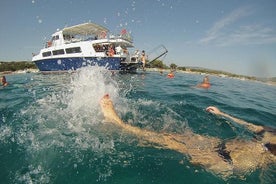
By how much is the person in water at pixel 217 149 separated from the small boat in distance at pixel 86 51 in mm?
17065

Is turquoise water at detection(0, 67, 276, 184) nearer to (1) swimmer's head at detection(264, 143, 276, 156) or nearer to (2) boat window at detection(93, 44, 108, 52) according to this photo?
(1) swimmer's head at detection(264, 143, 276, 156)

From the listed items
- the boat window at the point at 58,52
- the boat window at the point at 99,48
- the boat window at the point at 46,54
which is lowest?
the boat window at the point at 46,54

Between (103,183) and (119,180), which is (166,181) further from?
(103,183)

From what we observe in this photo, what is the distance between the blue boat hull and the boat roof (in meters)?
3.36

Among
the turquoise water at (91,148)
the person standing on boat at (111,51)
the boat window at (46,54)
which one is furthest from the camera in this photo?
the boat window at (46,54)

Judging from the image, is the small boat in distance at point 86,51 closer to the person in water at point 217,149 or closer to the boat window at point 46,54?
the boat window at point 46,54

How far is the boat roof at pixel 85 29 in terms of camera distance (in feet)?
77.2

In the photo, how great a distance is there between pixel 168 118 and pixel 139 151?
2408 millimetres

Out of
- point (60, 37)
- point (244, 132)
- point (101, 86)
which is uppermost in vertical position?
point (60, 37)

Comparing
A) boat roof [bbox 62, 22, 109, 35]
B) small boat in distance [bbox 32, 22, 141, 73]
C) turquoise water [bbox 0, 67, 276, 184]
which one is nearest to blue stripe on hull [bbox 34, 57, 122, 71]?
small boat in distance [bbox 32, 22, 141, 73]

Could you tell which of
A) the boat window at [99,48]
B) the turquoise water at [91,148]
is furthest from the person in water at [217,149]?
the boat window at [99,48]

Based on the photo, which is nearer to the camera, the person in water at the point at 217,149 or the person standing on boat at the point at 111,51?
the person in water at the point at 217,149

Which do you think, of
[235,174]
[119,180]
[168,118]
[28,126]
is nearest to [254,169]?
[235,174]

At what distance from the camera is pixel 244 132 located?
6223mm
